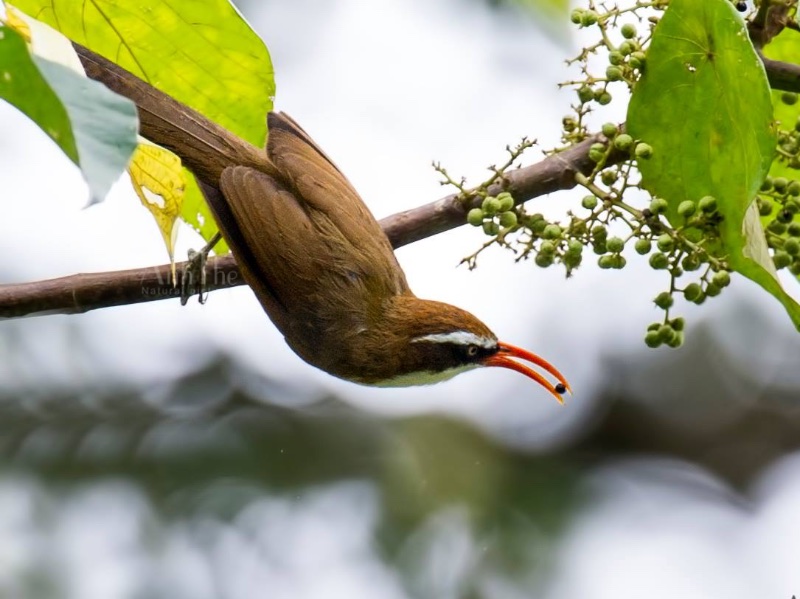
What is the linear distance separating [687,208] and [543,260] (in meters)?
0.45

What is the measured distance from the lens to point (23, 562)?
262 inches

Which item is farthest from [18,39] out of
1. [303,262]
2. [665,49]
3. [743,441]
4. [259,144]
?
[743,441]

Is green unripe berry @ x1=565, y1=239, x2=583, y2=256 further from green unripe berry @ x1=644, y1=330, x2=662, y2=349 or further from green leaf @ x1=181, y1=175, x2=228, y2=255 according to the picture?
green leaf @ x1=181, y1=175, x2=228, y2=255

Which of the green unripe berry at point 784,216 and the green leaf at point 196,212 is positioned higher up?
the green unripe berry at point 784,216

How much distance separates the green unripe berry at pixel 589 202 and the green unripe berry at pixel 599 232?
52 millimetres

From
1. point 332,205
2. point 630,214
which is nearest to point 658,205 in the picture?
point 630,214

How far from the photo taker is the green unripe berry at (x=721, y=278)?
2.58m

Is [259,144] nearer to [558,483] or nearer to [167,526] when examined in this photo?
[167,526]

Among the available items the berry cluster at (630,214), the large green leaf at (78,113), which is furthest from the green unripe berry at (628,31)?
the large green leaf at (78,113)

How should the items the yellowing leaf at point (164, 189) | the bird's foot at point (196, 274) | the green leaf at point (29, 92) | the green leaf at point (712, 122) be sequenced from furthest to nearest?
the bird's foot at point (196, 274) → the yellowing leaf at point (164, 189) → the green leaf at point (712, 122) → the green leaf at point (29, 92)

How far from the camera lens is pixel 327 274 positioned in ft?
13.3

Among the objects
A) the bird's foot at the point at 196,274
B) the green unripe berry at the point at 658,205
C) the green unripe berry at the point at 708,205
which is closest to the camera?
the green unripe berry at the point at 708,205

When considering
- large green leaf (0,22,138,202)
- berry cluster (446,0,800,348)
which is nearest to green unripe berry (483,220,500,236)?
berry cluster (446,0,800,348)

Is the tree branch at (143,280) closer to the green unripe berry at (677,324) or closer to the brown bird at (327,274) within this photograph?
the green unripe berry at (677,324)
